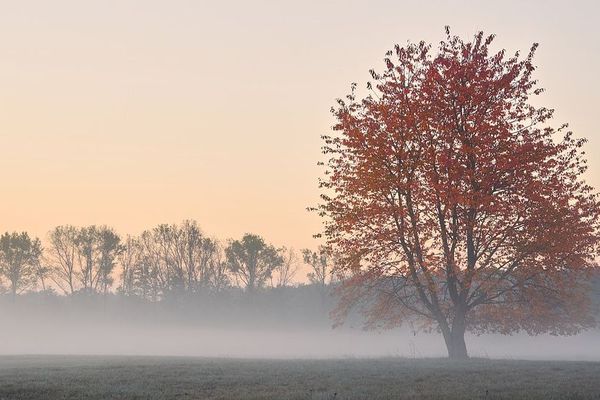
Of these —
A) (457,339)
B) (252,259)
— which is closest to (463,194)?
(457,339)

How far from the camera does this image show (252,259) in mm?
114625

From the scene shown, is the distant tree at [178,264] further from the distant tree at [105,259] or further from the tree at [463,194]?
the tree at [463,194]

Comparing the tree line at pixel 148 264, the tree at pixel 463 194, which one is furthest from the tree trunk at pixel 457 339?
the tree line at pixel 148 264

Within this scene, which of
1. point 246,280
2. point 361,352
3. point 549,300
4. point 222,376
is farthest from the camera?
point 246,280

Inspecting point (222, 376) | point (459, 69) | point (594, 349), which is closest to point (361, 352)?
point (594, 349)

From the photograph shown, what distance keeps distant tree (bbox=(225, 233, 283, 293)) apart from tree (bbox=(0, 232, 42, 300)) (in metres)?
33.1

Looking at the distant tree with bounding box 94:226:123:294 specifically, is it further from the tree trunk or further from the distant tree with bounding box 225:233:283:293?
the tree trunk

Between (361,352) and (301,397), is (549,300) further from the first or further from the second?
(361,352)

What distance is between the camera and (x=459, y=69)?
29.2 metres

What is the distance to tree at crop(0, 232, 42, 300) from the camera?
105m

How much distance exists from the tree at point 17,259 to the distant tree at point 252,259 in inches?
1303

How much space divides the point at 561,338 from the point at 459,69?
6127 centimetres

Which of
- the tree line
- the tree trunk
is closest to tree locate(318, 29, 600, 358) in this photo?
the tree trunk

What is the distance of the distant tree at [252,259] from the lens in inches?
4496
